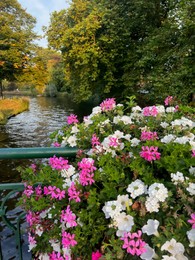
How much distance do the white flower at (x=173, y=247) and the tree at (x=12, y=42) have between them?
2308cm

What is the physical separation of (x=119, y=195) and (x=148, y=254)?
263 mm

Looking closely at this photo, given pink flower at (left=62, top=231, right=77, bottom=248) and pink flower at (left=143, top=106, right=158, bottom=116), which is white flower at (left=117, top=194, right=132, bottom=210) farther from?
pink flower at (left=143, top=106, right=158, bottom=116)

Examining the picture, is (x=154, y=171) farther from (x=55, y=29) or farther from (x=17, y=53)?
(x=17, y=53)

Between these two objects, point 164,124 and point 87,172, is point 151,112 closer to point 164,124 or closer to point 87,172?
point 164,124

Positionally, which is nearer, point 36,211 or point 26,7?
point 36,211

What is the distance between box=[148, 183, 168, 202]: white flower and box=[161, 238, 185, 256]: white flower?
16 centimetres

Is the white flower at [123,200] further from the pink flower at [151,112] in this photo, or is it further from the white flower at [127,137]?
the pink flower at [151,112]

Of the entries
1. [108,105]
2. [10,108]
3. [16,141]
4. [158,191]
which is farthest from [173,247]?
[10,108]

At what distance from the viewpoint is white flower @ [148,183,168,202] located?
40.5 inches

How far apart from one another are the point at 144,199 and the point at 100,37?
1377cm

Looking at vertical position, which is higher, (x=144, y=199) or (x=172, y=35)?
(x=172, y=35)

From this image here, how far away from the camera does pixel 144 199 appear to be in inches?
42.1

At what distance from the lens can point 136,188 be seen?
1.13 metres

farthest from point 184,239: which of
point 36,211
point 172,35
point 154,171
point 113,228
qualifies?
point 172,35
